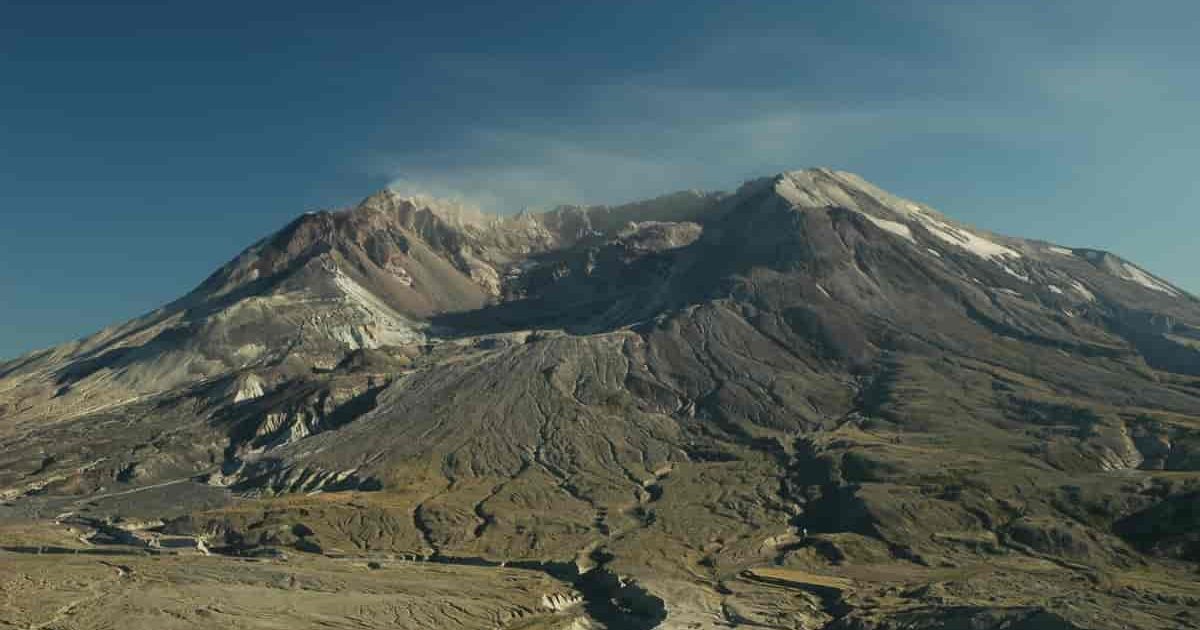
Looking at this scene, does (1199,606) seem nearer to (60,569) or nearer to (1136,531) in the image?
(1136,531)

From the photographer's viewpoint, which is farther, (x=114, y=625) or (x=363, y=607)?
(x=363, y=607)

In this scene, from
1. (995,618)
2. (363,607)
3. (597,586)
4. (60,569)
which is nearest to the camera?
(995,618)

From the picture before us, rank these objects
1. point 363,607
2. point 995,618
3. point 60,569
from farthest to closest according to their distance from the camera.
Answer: point 60,569
point 363,607
point 995,618

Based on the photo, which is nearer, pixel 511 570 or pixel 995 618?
pixel 995 618

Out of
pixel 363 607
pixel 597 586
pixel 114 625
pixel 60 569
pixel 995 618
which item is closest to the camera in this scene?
pixel 995 618

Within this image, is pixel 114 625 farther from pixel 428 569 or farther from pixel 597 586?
pixel 597 586

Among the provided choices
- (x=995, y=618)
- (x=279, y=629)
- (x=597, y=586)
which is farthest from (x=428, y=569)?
(x=995, y=618)

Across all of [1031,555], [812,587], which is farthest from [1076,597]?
[1031,555]

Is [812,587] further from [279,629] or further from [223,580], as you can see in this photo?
[223,580]

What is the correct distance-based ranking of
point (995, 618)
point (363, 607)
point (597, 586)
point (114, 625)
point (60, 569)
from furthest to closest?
point (597, 586), point (60, 569), point (363, 607), point (114, 625), point (995, 618)
